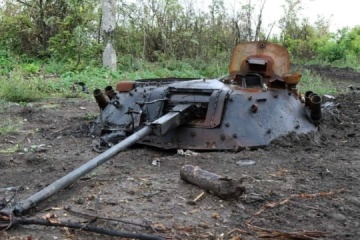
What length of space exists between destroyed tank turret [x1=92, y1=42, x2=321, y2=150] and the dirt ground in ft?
0.61

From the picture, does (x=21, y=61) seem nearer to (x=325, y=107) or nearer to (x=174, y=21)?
(x=174, y=21)

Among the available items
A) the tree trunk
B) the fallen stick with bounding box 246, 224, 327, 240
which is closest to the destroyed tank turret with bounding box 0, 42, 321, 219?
the fallen stick with bounding box 246, 224, 327, 240

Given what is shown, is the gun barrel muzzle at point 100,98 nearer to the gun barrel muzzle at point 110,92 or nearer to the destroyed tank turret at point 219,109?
the destroyed tank turret at point 219,109

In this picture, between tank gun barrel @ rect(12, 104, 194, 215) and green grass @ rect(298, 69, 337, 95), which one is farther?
green grass @ rect(298, 69, 337, 95)

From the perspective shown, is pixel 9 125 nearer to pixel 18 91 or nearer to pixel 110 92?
pixel 110 92

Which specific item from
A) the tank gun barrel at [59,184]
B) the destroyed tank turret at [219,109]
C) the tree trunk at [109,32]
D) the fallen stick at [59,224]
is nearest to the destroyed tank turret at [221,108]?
the destroyed tank turret at [219,109]

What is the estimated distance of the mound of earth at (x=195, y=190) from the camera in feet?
12.7

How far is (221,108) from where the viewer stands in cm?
641

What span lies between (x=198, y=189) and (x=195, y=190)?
Answer: 0.03m

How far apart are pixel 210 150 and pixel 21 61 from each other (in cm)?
1215

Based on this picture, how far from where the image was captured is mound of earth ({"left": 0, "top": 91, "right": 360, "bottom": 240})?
3.86 m

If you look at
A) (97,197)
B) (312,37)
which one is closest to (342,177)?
(97,197)

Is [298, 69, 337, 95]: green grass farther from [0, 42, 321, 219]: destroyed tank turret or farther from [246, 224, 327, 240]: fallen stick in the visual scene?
[246, 224, 327, 240]: fallen stick

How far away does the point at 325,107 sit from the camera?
869cm
